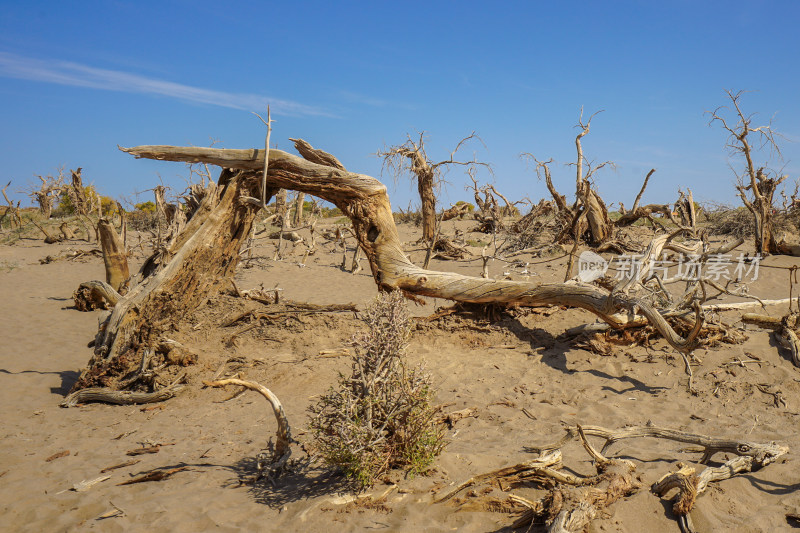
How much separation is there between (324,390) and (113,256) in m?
7.28

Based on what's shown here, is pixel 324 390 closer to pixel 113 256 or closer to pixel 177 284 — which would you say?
pixel 177 284

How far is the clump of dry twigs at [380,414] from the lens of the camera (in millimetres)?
3361

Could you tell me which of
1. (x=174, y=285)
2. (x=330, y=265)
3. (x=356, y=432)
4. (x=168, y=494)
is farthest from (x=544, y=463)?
(x=330, y=265)

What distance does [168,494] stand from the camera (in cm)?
368

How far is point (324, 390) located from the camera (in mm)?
5930

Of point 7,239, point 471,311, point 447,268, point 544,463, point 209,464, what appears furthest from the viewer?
point 7,239

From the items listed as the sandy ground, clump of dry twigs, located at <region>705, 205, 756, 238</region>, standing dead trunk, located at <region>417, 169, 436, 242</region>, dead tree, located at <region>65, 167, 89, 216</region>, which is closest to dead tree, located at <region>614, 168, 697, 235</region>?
clump of dry twigs, located at <region>705, 205, 756, 238</region>

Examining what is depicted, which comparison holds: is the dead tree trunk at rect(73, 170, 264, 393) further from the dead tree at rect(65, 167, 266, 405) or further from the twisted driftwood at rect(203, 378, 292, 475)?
the twisted driftwood at rect(203, 378, 292, 475)

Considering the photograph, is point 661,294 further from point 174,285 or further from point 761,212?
point 761,212

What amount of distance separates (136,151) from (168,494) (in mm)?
4064

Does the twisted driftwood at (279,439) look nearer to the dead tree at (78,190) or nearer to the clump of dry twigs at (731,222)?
the clump of dry twigs at (731,222)

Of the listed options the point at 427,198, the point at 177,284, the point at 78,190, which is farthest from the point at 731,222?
the point at 78,190

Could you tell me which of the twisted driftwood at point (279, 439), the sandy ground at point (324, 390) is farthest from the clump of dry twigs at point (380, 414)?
the twisted driftwood at point (279, 439)

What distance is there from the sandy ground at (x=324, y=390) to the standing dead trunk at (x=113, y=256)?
1.90m
